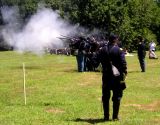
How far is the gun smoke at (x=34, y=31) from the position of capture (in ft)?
100

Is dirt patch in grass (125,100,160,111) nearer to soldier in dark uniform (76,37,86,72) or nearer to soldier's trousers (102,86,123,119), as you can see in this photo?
soldier's trousers (102,86,123,119)

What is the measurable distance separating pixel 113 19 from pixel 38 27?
20.8 metres

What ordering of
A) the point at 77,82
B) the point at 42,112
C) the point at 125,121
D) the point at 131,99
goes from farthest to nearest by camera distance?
the point at 77,82 → the point at 131,99 → the point at 42,112 → the point at 125,121

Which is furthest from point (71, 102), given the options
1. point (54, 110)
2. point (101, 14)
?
point (101, 14)

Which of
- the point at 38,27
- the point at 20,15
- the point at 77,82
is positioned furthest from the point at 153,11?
the point at 77,82

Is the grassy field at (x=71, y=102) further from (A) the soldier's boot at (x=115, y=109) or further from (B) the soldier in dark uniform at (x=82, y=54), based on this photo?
(B) the soldier in dark uniform at (x=82, y=54)

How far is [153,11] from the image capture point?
286ft

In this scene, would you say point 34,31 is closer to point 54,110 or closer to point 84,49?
point 84,49

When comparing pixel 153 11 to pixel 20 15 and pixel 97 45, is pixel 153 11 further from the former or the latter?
pixel 97 45

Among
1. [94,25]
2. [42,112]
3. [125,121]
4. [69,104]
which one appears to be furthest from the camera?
[94,25]

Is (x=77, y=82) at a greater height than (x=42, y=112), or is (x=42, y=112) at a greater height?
(x=42, y=112)

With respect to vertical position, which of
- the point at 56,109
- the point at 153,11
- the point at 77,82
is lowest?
the point at 153,11

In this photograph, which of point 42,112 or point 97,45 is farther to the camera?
point 97,45

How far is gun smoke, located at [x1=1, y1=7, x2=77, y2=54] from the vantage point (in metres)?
30.5
